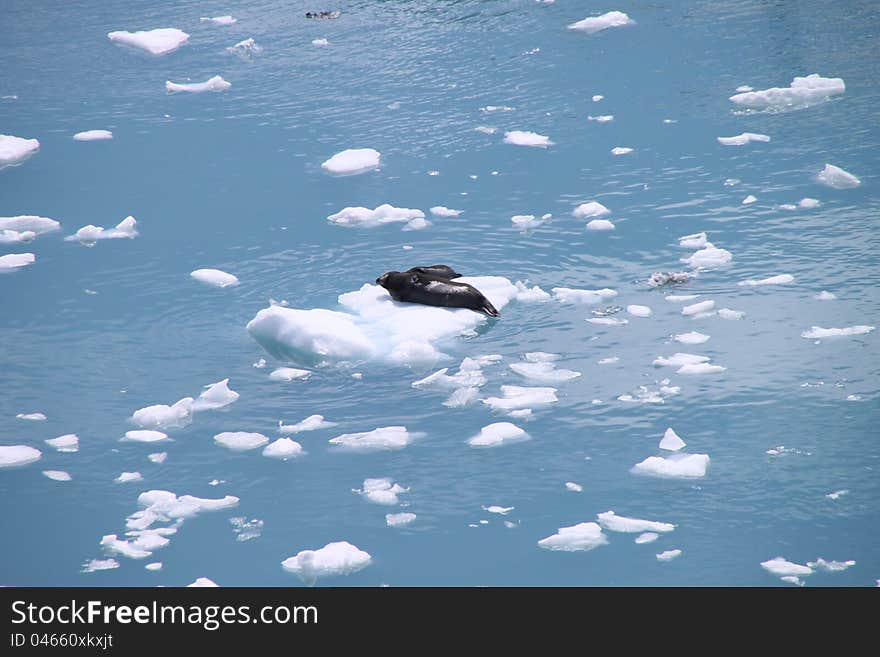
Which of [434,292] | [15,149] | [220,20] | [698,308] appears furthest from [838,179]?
[220,20]

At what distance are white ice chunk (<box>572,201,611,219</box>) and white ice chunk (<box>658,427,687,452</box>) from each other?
2.97m

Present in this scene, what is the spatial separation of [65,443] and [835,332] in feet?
14.4

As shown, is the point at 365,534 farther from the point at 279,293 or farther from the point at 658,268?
the point at 658,268

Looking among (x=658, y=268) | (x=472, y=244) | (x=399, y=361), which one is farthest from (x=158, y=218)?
(x=658, y=268)

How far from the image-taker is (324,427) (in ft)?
18.8

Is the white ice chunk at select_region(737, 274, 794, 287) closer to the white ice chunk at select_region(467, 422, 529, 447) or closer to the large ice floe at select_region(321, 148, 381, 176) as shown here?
the white ice chunk at select_region(467, 422, 529, 447)

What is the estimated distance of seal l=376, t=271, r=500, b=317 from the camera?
265 inches

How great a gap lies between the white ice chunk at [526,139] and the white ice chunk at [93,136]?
3.78 metres

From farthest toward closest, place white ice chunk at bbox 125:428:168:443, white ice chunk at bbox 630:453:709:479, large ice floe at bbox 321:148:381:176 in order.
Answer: large ice floe at bbox 321:148:381:176 < white ice chunk at bbox 125:428:168:443 < white ice chunk at bbox 630:453:709:479

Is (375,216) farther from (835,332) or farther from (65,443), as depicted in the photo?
(835,332)

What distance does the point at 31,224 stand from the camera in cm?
847

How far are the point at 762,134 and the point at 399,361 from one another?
Result: 455cm

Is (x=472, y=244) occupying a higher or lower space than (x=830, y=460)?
higher

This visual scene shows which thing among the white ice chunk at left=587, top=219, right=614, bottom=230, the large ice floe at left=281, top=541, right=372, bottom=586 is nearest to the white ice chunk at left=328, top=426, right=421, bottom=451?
the large ice floe at left=281, top=541, right=372, bottom=586
